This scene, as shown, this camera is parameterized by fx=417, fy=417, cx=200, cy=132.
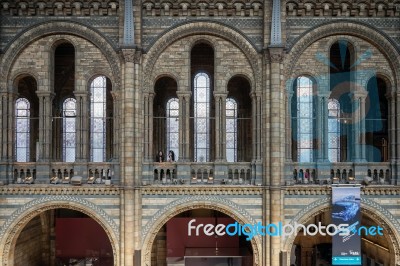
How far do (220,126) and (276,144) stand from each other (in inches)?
116

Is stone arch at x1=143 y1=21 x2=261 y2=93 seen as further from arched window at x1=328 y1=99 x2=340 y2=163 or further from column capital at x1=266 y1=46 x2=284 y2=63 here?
arched window at x1=328 y1=99 x2=340 y2=163

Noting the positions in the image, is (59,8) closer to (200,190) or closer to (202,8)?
(202,8)

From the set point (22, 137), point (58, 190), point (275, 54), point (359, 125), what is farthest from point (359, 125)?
point (22, 137)

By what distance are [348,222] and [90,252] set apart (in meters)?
14.9

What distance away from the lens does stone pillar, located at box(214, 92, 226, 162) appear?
20859 millimetres

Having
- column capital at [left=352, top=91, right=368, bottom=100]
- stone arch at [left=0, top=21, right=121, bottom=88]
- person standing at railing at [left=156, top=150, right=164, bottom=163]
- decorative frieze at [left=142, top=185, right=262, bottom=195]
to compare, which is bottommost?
decorative frieze at [left=142, top=185, right=262, bottom=195]

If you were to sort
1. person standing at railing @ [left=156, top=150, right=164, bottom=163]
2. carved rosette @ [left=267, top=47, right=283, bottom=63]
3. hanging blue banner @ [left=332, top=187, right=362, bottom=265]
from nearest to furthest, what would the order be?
carved rosette @ [left=267, top=47, right=283, bottom=63] → hanging blue banner @ [left=332, top=187, right=362, bottom=265] → person standing at railing @ [left=156, top=150, right=164, bottom=163]

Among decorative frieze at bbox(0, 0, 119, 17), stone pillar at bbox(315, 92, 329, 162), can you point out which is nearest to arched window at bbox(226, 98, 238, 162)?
stone pillar at bbox(315, 92, 329, 162)

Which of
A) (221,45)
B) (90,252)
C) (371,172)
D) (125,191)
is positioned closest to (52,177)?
(125,191)

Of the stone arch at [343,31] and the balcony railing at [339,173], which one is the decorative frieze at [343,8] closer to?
the stone arch at [343,31]

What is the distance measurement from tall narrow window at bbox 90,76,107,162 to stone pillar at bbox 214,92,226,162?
6936 millimetres

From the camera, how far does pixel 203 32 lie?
2081cm

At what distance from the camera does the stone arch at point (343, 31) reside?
67.7 feet

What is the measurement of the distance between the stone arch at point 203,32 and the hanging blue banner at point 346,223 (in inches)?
263
